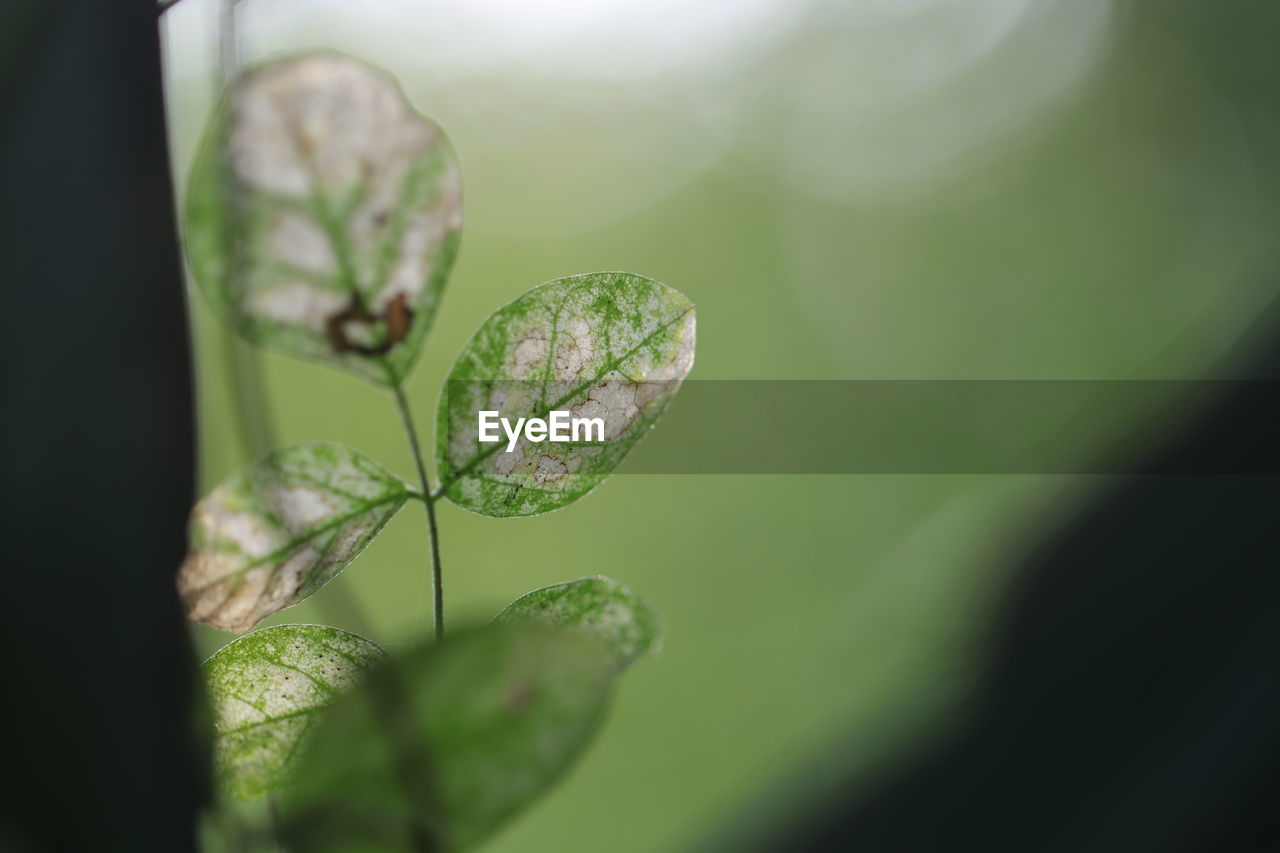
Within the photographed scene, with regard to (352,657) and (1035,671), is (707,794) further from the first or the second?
(352,657)

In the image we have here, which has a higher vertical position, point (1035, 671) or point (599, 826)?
point (1035, 671)

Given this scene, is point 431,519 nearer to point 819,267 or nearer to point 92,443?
point 92,443

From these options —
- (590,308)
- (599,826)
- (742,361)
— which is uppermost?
(590,308)

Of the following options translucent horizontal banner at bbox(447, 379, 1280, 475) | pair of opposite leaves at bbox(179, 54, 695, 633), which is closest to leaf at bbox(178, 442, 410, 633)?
pair of opposite leaves at bbox(179, 54, 695, 633)

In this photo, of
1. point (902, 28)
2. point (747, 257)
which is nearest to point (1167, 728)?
point (747, 257)

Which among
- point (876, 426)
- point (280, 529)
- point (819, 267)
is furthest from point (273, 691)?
point (819, 267)

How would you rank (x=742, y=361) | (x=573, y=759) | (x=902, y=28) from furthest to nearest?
(x=902, y=28) < (x=742, y=361) < (x=573, y=759)

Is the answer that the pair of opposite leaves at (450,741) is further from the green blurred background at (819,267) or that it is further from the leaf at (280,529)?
the green blurred background at (819,267)
